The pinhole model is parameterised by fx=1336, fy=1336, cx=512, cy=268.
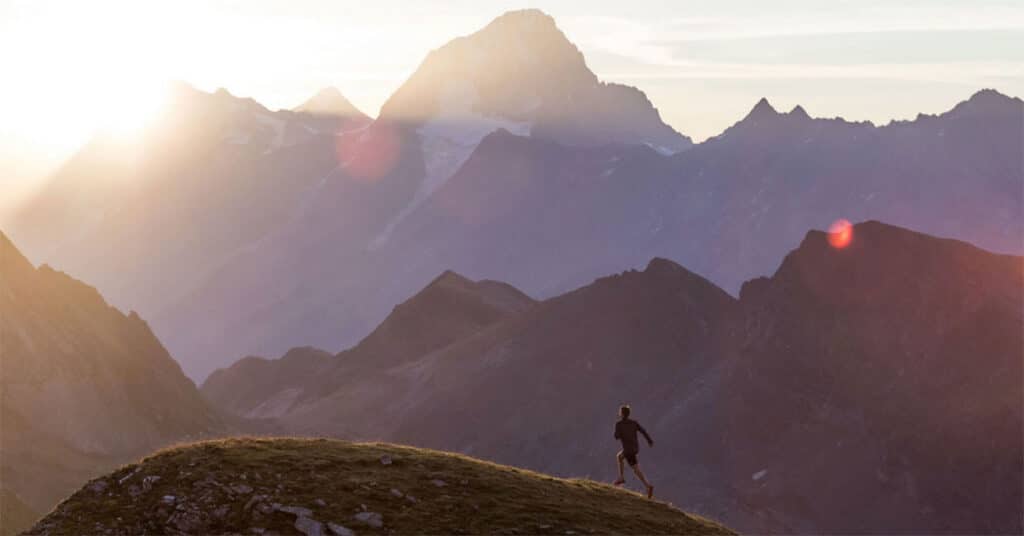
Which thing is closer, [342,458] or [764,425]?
[342,458]

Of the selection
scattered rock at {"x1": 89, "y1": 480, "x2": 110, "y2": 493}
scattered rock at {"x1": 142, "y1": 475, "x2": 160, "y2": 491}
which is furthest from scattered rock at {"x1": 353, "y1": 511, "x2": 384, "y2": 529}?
scattered rock at {"x1": 89, "y1": 480, "x2": 110, "y2": 493}

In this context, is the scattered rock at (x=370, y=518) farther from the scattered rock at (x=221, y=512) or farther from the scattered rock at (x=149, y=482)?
the scattered rock at (x=149, y=482)

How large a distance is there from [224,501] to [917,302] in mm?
171844

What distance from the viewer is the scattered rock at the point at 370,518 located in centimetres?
3278

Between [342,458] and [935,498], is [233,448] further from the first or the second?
[935,498]

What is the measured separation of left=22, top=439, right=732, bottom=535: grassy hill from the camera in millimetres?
32688

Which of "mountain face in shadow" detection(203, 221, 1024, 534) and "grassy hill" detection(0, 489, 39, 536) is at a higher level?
"mountain face in shadow" detection(203, 221, 1024, 534)

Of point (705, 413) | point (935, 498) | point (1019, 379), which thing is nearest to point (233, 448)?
point (935, 498)

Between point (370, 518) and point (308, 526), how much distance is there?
5.26 feet

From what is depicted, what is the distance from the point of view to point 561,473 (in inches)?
7766

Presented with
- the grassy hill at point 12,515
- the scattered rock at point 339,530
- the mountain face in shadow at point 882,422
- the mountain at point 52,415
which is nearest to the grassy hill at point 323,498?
the scattered rock at point 339,530

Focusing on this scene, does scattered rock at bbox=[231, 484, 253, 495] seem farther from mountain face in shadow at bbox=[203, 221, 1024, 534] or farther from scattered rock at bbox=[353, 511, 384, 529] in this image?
mountain face in shadow at bbox=[203, 221, 1024, 534]

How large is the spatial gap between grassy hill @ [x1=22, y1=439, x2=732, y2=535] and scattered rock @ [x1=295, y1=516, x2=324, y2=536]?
24 mm

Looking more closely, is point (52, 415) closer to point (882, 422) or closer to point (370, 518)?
point (882, 422)
